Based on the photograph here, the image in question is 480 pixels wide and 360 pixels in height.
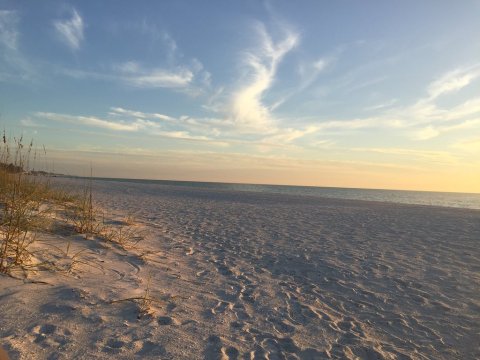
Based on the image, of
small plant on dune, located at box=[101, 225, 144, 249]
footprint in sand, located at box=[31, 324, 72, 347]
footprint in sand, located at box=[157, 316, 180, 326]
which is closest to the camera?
footprint in sand, located at box=[31, 324, 72, 347]

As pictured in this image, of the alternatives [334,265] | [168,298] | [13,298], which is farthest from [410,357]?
[13,298]

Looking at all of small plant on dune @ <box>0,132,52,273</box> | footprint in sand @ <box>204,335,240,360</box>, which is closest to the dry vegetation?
small plant on dune @ <box>0,132,52,273</box>

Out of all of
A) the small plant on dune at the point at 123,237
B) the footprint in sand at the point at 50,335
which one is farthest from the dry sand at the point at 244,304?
the small plant on dune at the point at 123,237

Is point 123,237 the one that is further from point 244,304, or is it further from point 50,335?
point 50,335

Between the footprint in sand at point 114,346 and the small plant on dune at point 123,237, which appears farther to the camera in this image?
the small plant on dune at point 123,237

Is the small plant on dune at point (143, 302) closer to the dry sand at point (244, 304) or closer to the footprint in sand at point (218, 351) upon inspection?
the dry sand at point (244, 304)

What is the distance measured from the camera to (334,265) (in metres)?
5.98

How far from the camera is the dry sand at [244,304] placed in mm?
2791

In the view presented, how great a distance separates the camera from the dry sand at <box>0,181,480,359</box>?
9.16 ft

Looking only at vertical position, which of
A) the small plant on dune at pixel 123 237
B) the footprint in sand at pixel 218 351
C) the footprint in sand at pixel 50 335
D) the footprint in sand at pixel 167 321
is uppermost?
the small plant on dune at pixel 123 237

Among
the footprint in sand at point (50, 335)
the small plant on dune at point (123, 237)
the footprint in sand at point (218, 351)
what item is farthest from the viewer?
the small plant on dune at point (123, 237)

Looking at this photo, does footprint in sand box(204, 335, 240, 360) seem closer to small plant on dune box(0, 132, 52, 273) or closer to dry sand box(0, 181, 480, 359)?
dry sand box(0, 181, 480, 359)

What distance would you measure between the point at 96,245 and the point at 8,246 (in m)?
1.71

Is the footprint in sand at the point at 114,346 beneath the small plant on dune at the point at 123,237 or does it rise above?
beneath
